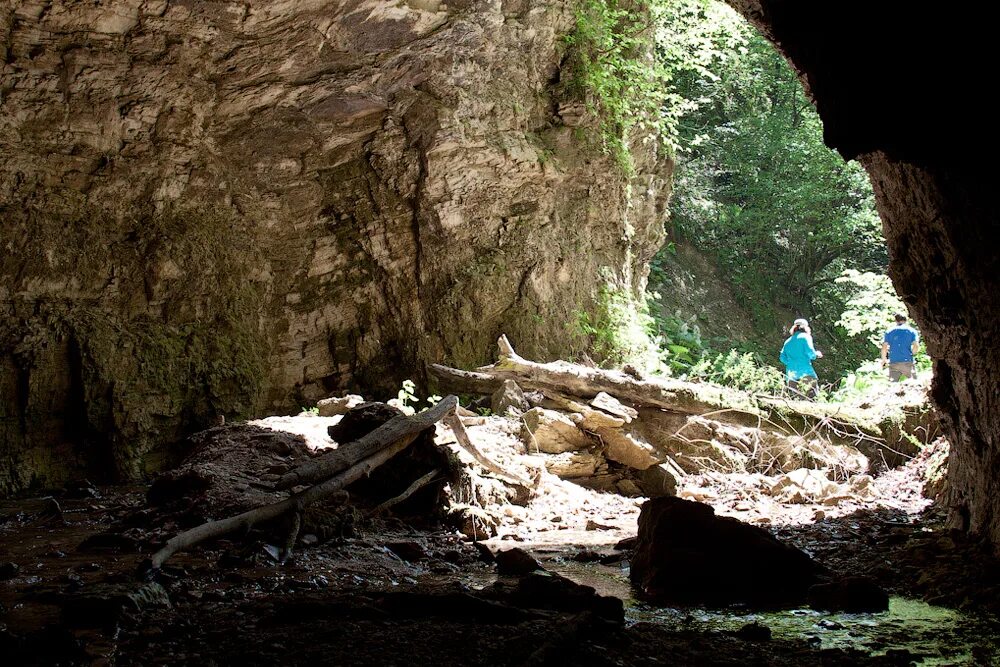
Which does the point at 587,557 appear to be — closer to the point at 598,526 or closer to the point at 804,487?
the point at 598,526

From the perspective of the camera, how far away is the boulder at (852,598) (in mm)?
4129

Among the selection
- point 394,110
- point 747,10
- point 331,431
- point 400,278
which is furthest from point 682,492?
point 394,110

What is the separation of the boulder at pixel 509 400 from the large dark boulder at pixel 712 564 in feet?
Answer: 15.7

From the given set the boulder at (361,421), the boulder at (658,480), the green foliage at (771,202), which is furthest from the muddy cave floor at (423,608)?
the green foliage at (771,202)

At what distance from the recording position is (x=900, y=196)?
5.14m

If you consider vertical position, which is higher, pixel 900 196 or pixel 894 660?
pixel 900 196

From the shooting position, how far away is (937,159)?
3562mm

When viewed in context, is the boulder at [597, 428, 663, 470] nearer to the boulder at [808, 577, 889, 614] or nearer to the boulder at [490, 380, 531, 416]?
the boulder at [490, 380, 531, 416]

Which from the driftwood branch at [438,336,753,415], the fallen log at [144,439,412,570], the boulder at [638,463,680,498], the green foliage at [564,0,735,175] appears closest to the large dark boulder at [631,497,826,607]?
the fallen log at [144,439,412,570]

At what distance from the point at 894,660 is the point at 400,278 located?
10032 mm

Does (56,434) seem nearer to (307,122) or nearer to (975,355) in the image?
(307,122)

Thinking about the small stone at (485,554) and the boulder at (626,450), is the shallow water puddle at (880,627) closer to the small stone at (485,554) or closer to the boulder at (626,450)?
the small stone at (485,554)

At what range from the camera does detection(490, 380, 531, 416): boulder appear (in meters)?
9.68

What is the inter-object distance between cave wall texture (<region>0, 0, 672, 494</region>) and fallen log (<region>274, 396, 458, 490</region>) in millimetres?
5192
